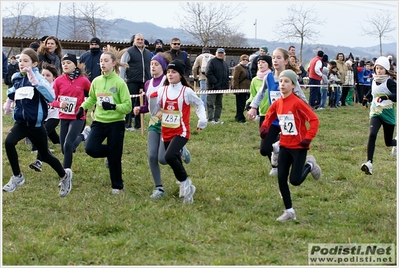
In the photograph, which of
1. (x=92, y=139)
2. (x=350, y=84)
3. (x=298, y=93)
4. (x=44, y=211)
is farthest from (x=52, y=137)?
(x=350, y=84)

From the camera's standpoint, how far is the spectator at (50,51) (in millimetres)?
10914

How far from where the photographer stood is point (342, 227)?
652 cm

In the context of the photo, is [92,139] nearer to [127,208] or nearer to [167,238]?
[127,208]

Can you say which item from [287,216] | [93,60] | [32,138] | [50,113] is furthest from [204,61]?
[287,216]

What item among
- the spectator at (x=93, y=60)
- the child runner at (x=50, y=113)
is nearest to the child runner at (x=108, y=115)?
the child runner at (x=50, y=113)

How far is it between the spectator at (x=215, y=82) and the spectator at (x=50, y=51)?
218 inches

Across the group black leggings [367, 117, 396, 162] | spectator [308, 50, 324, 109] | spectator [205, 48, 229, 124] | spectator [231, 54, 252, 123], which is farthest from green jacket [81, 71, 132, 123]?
spectator [308, 50, 324, 109]

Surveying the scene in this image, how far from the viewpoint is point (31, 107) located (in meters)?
7.75

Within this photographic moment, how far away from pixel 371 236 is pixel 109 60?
4.01 meters

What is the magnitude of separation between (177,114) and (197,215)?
1.41m

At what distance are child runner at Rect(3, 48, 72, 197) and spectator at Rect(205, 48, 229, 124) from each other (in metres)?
8.15

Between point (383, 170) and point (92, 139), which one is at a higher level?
point (92, 139)

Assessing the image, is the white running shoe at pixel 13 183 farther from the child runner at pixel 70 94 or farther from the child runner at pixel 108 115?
the child runner at pixel 108 115

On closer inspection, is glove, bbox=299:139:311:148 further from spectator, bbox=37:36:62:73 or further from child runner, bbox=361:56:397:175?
spectator, bbox=37:36:62:73
